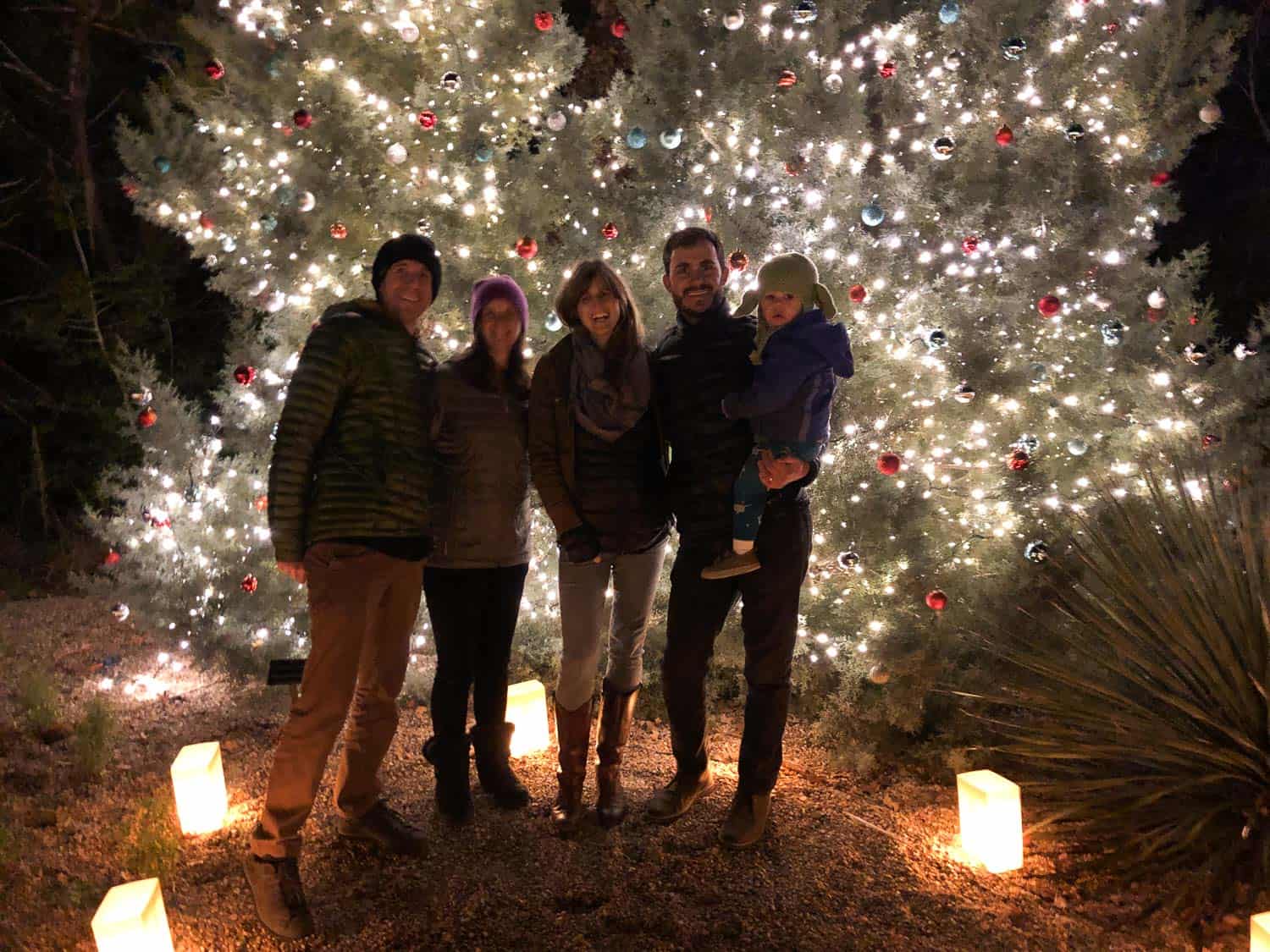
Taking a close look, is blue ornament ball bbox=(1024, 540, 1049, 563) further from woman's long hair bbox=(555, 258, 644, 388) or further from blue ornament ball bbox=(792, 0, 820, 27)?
blue ornament ball bbox=(792, 0, 820, 27)

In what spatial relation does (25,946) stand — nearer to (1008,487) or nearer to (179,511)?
(179,511)

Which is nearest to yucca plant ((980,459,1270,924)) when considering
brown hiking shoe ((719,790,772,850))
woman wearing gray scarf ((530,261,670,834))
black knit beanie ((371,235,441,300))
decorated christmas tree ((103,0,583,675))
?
brown hiking shoe ((719,790,772,850))

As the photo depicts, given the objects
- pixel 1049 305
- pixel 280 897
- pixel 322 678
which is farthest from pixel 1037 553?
pixel 280 897

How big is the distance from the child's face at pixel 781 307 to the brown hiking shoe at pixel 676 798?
181 centimetres

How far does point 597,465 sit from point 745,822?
1.44 meters

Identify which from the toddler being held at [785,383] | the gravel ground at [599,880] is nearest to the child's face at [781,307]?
the toddler being held at [785,383]

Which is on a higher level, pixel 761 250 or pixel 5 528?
pixel 761 250

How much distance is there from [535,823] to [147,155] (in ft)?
13.4

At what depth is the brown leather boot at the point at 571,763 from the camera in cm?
296

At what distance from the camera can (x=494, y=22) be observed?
4.13m

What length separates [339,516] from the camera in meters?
2.50

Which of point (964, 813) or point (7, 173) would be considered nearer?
point (964, 813)

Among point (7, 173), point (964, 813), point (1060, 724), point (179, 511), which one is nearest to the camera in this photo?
point (964, 813)

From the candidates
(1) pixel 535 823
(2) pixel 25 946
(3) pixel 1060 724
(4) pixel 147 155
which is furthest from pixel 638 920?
(4) pixel 147 155
